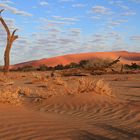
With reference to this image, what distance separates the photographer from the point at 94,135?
255 inches

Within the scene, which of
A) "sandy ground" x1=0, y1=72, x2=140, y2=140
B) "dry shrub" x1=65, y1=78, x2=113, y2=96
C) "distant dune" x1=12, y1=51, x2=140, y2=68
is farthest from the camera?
"distant dune" x1=12, y1=51, x2=140, y2=68

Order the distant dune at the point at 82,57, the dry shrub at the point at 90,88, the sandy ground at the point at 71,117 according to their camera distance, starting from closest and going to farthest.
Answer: the sandy ground at the point at 71,117, the dry shrub at the point at 90,88, the distant dune at the point at 82,57

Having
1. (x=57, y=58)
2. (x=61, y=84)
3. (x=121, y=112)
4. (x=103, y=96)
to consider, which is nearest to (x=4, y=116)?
(x=121, y=112)

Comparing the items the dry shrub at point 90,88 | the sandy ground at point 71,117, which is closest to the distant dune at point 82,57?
the dry shrub at point 90,88

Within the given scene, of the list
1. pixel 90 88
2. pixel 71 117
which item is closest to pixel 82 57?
pixel 90 88

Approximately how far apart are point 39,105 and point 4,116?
12.4 ft

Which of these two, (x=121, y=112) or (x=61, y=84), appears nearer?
(x=121, y=112)

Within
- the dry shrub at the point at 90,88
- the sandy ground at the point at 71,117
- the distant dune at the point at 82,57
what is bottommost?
the sandy ground at the point at 71,117

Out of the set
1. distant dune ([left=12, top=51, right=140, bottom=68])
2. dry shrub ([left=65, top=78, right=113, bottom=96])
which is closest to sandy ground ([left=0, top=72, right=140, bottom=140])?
dry shrub ([left=65, top=78, right=113, bottom=96])

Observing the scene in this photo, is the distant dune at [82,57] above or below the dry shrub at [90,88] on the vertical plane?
above

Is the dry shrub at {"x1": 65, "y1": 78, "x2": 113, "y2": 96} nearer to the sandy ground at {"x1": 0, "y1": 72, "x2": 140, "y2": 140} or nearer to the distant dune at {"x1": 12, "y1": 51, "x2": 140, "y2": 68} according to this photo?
the sandy ground at {"x1": 0, "y1": 72, "x2": 140, "y2": 140}

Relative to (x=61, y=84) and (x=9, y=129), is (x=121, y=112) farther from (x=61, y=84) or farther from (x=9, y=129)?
(x=61, y=84)

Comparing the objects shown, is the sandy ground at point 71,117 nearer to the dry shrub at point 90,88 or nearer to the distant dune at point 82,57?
the dry shrub at point 90,88

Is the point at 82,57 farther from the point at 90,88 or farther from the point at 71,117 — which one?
the point at 71,117
